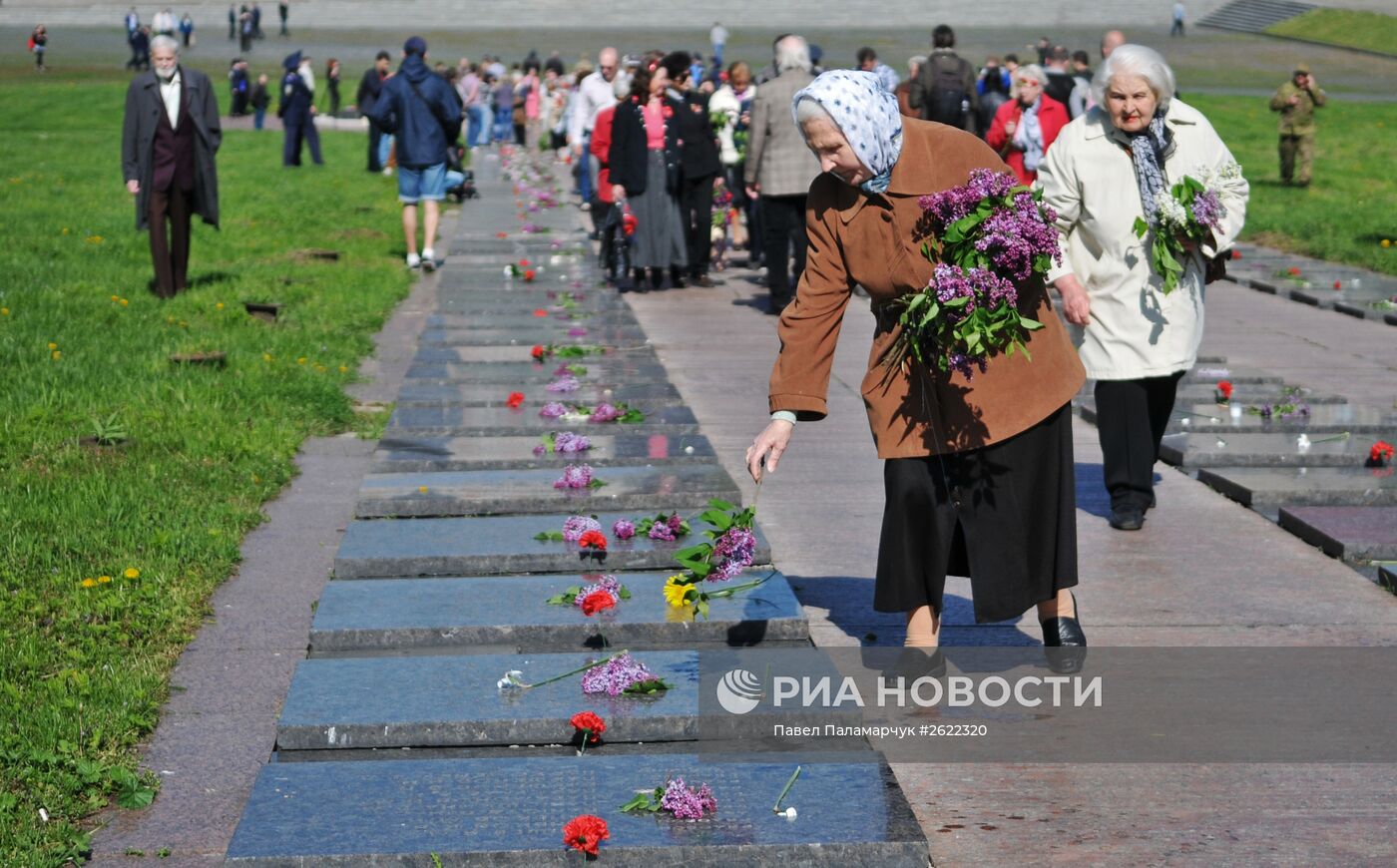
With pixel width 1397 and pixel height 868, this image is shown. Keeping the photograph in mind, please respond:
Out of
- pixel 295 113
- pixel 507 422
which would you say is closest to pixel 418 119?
pixel 507 422

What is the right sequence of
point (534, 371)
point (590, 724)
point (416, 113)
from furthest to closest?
point (416, 113) → point (534, 371) → point (590, 724)

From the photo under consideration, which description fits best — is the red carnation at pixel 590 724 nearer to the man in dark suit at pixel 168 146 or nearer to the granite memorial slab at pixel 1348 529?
the granite memorial slab at pixel 1348 529

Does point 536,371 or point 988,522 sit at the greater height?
point 988,522

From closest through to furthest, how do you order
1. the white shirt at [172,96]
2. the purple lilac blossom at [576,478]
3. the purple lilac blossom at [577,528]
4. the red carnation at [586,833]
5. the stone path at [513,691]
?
the red carnation at [586,833]
the stone path at [513,691]
the purple lilac blossom at [577,528]
the purple lilac blossom at [576,478]
the white shirt at [172,96]

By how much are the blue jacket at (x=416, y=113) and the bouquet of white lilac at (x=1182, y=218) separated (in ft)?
30.6

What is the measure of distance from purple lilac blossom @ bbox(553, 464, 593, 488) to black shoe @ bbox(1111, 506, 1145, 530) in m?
2.09

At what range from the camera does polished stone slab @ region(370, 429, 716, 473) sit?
289 inches

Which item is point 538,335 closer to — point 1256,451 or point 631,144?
point 631,144

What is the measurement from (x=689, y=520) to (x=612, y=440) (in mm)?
1723

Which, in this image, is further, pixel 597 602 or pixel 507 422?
pixel 507 422

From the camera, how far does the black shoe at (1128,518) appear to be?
21.7ft

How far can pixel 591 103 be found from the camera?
18.4 m

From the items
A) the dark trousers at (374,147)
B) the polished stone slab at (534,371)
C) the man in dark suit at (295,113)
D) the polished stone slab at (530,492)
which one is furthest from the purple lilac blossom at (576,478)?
the man in dark suit at (295,113)

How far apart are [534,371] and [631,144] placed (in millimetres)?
4384
